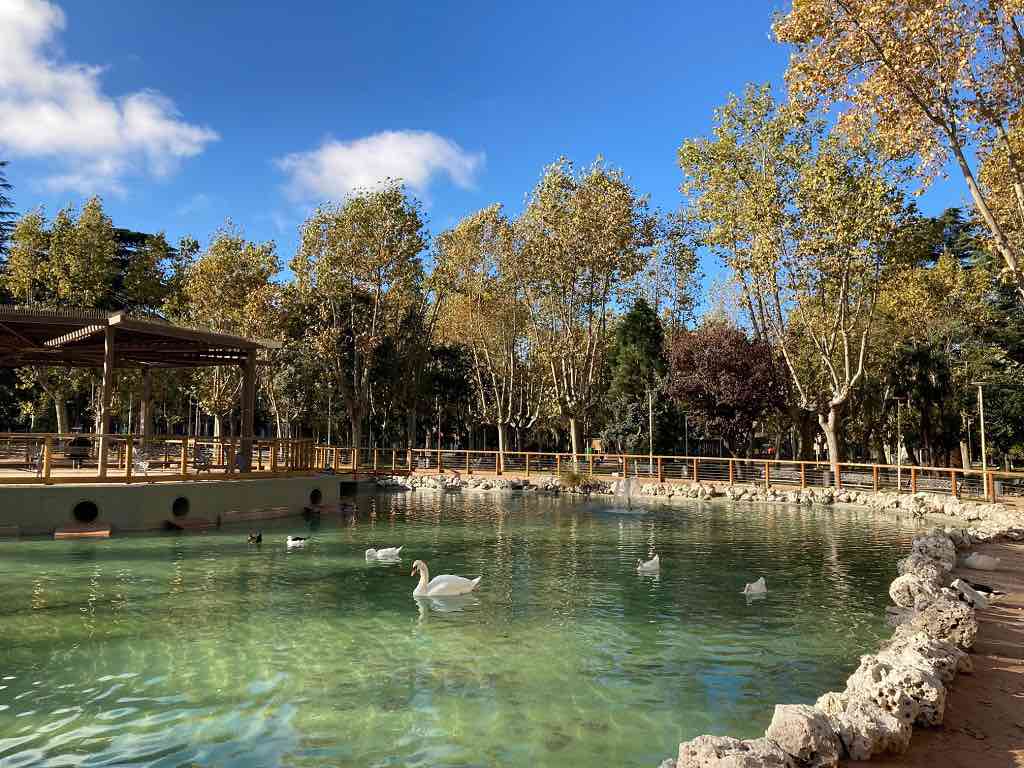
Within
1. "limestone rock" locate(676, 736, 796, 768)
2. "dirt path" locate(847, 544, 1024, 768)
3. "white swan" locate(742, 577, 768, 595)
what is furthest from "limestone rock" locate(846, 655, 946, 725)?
"white swan" locate(742, 577, 768, 595)

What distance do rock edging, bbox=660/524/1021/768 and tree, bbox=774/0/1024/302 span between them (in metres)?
8.05

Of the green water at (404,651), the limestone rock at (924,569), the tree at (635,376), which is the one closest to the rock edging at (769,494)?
the limestone rock at (924,569)

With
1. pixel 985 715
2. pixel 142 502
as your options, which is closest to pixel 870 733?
pixel 985 715

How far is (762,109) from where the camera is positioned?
83.1 feet

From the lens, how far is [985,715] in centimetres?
501

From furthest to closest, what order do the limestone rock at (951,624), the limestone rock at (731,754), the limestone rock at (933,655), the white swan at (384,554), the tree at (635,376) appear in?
the tree at (635,376) → the white swan at (384,554) → the limestone rock at (951,624) → the limestone rock at (933,655) → the limestone rock at (731,754)

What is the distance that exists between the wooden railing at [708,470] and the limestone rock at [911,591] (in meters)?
13.1

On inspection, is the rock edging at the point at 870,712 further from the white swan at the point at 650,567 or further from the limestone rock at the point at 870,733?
the white swan at the point at 650,567

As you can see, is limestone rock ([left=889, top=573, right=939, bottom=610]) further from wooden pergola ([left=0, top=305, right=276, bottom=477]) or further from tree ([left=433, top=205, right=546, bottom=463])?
tree ([left=433, top=205, right=546, bottom=463])

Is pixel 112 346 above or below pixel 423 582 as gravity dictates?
above

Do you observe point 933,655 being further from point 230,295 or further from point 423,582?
Result: point 230,295

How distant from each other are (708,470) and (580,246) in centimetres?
1012

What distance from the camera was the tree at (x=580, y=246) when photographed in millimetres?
27516

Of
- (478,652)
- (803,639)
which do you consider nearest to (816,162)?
(803,639)
